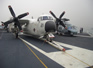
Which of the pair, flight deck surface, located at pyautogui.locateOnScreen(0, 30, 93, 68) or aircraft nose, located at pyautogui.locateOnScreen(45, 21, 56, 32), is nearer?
flight deck surface, located at pyautogui.locateOnScreen(0, 30, 93, 68)

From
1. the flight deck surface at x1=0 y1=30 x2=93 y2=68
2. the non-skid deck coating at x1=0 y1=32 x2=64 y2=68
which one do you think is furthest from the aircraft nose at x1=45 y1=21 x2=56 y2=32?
the non-skid deck coating at x1=0 y1=32 x2=64 y2=68

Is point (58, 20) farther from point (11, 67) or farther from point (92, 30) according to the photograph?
point (11, 67)

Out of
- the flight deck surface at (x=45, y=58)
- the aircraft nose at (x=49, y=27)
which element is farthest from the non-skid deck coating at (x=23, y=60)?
the aircraft nose at (x=49, y=27)

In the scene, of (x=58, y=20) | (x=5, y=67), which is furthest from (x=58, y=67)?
(x=58, y=20)

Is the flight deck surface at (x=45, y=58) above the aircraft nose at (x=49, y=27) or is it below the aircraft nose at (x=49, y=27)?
below

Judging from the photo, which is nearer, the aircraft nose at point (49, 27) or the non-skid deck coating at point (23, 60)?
the non-skid deck coating at point (23, 60)

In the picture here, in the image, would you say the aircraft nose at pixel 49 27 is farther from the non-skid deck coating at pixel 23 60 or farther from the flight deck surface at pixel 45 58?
the non-skid deck coating at pixel 23 60

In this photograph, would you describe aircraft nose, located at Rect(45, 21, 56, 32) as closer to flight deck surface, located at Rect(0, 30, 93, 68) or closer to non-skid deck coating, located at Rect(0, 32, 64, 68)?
flight deck surface, located at Rect(0, 30, 93, 68)

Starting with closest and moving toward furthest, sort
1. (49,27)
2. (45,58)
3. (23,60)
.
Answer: (23,60), (45,58), (49,27)

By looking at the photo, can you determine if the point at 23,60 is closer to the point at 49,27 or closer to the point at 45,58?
the point at 45,58

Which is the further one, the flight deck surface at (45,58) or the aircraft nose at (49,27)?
the aircraft nose at (49,27)

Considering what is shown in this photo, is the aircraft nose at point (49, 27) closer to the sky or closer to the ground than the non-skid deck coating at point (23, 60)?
closer to the sky

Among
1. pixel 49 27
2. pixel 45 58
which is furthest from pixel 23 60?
pixel 49 27

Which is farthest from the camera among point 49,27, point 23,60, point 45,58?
point 49,27
